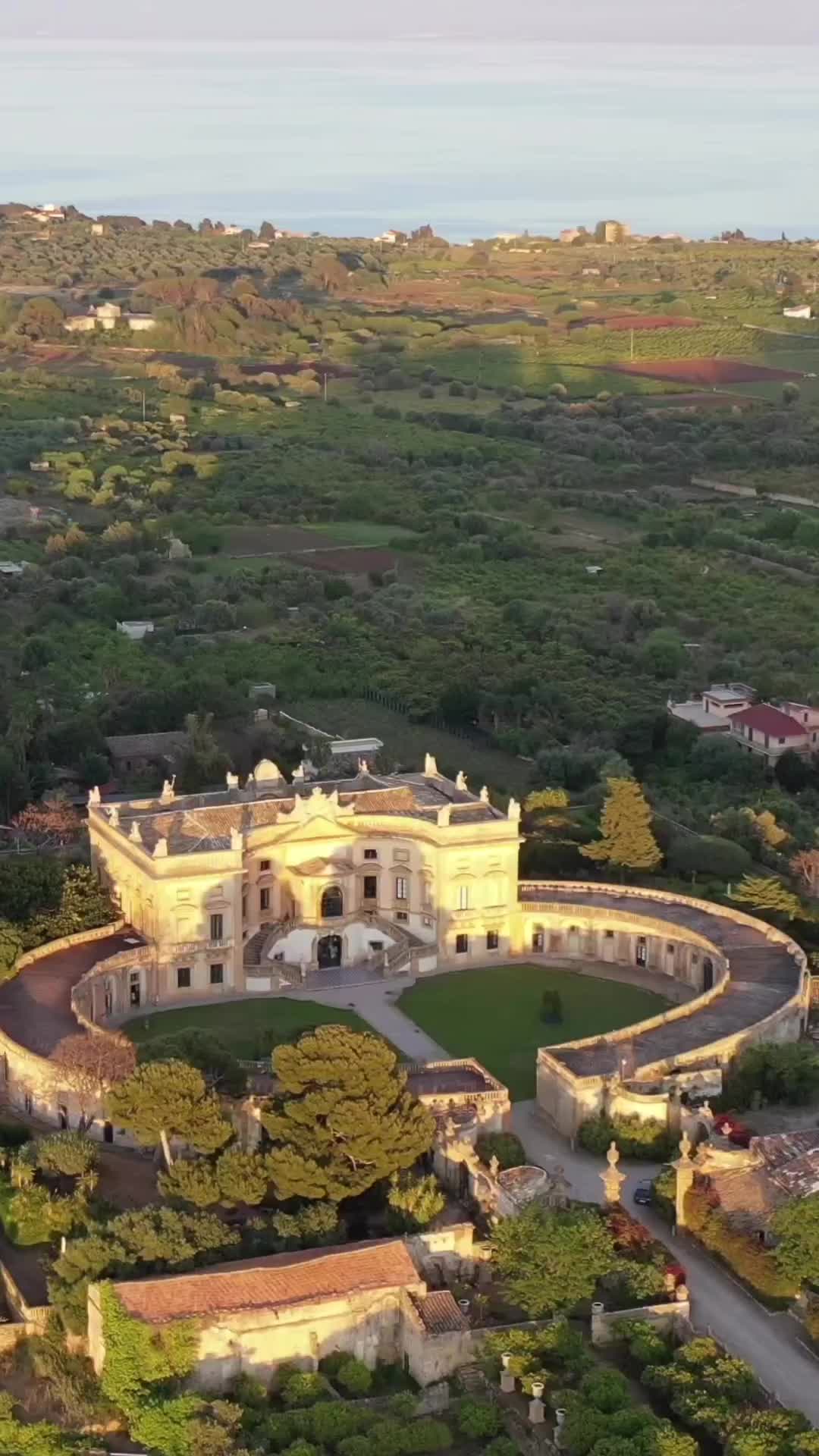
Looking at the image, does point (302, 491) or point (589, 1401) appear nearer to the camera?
point (589, 1401)

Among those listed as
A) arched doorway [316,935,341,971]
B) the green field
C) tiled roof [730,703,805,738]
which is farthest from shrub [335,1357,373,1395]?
tiled roof [730,703,805,738]

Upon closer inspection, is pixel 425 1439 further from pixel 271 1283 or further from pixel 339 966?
pixel 339 966

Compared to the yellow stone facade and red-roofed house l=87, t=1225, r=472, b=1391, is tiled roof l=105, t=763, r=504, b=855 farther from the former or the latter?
red-roofed house l=87, t=1225, r=472, b=1391

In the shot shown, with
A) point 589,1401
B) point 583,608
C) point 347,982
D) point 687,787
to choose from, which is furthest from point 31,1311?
point 583,608

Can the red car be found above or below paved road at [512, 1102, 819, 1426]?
above

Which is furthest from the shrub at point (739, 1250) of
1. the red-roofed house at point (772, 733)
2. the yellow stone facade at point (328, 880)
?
the red-roofed house at point (772, 733)

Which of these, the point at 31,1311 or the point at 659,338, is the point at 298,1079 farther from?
the point at 659,338

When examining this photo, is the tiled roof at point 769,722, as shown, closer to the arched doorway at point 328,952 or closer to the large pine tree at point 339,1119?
the arched doorway at point 328,952
